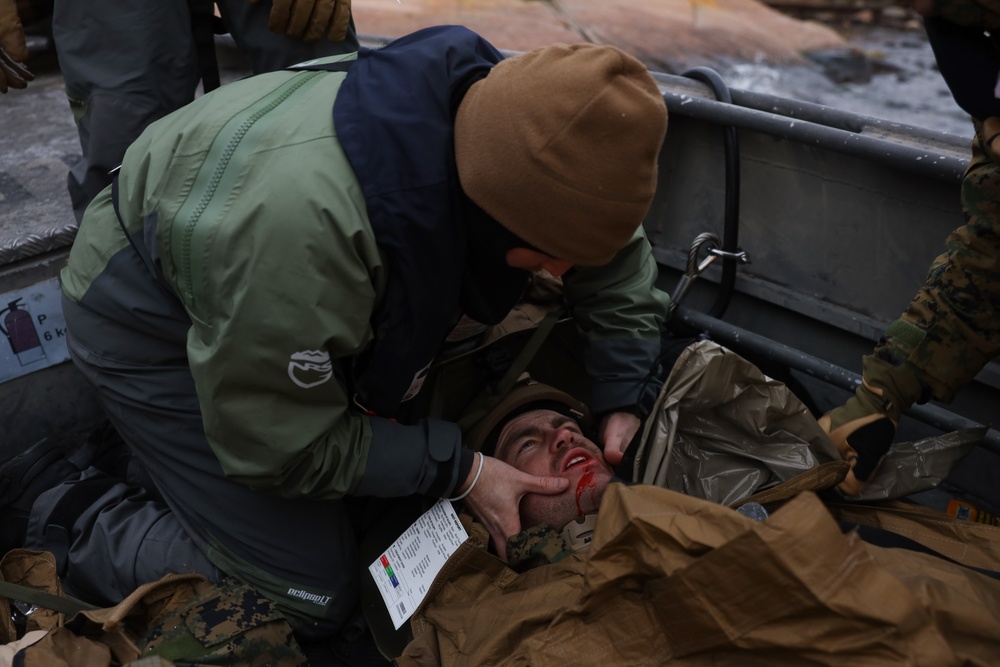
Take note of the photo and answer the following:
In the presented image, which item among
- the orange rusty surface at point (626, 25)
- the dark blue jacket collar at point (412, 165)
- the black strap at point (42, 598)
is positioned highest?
the dark blue jacket collar at point (412, 165)

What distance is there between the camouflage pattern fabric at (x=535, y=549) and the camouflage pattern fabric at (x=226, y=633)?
0.55 metres

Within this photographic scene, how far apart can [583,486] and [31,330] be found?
1747mm

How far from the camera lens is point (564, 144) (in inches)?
63.4

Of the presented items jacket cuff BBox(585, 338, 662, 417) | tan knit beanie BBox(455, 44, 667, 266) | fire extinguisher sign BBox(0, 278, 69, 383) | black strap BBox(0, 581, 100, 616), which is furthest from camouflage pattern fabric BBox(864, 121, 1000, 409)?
fire extinguisher sign BBox(0, 278, 69, 383)

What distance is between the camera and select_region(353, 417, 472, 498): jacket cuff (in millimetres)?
2051

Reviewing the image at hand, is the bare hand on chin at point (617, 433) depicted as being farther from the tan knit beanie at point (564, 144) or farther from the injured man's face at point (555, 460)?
the tan knit beanie at point (564, 144)

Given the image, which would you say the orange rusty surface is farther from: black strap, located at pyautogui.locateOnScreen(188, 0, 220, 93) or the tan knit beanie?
the tan knit beanie

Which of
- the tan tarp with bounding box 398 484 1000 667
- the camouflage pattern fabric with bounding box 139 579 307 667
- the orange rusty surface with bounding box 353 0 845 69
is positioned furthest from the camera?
the orange rusty surface with bounding box 353 0 845 69

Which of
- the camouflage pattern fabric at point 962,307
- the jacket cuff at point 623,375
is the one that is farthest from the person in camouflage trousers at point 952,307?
the jacket cuff at point 623,375

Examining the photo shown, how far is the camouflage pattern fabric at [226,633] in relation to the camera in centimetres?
193

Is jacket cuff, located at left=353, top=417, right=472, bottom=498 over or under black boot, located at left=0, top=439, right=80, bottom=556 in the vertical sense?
over

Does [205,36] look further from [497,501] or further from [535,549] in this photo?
[535,549]

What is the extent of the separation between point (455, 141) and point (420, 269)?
0.89 feet

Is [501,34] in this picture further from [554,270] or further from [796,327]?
[554,270]
